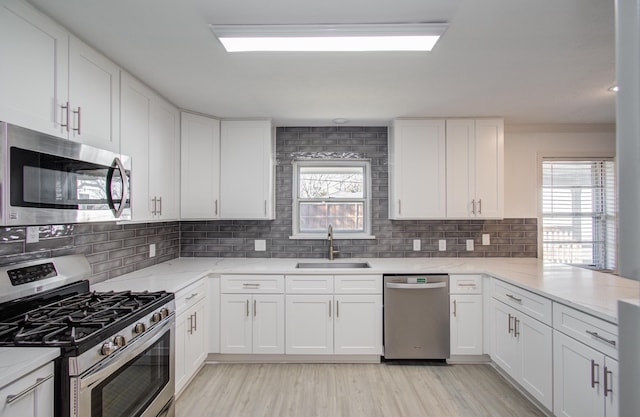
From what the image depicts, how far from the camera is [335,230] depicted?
143 inches

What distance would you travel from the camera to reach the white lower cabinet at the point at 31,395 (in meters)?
1.04

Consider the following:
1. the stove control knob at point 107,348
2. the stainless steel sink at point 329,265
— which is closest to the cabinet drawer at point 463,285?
the stainless steel sink at point 329,265

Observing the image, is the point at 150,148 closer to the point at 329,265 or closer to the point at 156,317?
the point at 156,317

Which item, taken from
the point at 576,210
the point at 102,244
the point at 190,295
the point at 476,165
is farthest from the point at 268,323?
the point at 576,210

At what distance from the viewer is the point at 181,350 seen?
7.78 ft

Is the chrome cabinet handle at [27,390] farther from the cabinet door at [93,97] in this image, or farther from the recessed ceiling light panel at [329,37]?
the recessed ceiling light panel at [329,37]

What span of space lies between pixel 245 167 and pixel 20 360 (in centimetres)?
237

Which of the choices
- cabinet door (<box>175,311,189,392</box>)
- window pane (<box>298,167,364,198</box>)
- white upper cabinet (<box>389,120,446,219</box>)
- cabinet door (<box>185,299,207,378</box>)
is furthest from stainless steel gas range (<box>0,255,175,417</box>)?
white upper cabinet (<box>389,120,446,219</box>)

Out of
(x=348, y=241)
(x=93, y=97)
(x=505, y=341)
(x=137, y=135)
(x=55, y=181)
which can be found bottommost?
(x=505, y=341)

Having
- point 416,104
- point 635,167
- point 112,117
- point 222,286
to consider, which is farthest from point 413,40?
point 222,286

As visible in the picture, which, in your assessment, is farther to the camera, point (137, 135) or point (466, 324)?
point (466, 324)

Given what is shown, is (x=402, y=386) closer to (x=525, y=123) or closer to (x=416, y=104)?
(x=416, y=104)

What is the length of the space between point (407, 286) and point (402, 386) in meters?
0.80

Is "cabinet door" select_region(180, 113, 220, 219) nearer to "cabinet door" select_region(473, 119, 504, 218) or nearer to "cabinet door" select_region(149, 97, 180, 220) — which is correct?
"cabinet door" select_region(149, 97, 180, 220)
